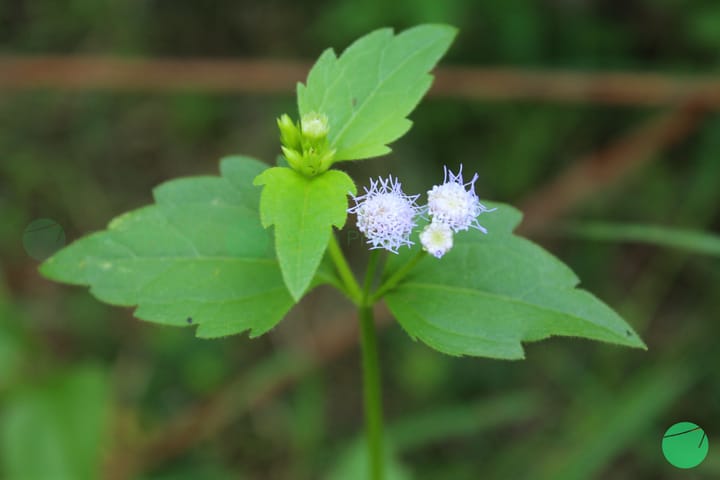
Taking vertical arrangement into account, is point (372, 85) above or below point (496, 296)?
above

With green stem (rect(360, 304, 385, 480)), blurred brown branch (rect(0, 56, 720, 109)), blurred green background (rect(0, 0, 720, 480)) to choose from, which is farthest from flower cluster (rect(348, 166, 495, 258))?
blurred brown branch (rect(0, 56, 720, 109))

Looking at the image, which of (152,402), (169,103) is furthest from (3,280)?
(169,103)

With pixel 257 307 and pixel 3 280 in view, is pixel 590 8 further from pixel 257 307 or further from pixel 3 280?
pixel 3 280

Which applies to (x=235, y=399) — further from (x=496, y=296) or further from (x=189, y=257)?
(x=496, y=296)

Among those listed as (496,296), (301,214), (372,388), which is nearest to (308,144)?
(301,214)

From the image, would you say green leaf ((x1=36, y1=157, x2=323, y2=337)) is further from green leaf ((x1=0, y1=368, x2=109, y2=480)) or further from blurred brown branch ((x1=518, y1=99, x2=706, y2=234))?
blurred brown branch ((x1=518, y1=99, x2=706, y2=234))

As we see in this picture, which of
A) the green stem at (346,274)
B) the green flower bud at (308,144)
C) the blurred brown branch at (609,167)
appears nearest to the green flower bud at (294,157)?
the green flower bud at (308,144)
